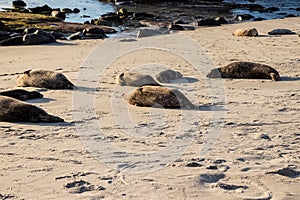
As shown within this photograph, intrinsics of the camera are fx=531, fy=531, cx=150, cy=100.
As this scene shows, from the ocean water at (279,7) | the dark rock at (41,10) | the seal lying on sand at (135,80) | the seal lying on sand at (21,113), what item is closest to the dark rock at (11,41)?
the seal lying on sand at (135,80)

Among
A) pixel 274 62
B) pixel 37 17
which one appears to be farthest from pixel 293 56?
pixel 37 17

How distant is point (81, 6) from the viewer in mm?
32500

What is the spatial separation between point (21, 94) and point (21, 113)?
4.14 feet

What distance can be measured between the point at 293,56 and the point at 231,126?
6491 mm

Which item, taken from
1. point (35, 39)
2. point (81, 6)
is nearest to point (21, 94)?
point (35, 39)

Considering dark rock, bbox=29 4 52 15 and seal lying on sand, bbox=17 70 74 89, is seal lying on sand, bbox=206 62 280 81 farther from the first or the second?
dark rock, bbox=29 4 52 15

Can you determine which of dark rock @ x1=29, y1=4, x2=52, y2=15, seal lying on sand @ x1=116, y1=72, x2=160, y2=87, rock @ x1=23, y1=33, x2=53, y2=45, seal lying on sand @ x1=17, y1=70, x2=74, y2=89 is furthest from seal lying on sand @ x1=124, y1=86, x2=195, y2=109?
dark rock @ x1=29, y1=4, x2=52, y2=15

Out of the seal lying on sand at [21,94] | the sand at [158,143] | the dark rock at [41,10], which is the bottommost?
the sand at [158,143]

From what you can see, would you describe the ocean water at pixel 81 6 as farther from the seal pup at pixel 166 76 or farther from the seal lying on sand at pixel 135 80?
the seal lying on sand at pixel 135 80

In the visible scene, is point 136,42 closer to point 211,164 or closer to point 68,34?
point 68,34

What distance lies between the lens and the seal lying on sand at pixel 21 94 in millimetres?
7279

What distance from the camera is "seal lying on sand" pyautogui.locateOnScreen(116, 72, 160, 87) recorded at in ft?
27.8

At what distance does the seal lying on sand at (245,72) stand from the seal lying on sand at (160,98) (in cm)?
249

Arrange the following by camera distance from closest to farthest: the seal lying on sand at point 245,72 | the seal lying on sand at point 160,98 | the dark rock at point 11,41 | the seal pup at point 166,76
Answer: the seal lying on sand at point 160,98 < the seal pup at point 166,76 < the seal lying on sand at point 245,72 < the dark rock at point 11,41
